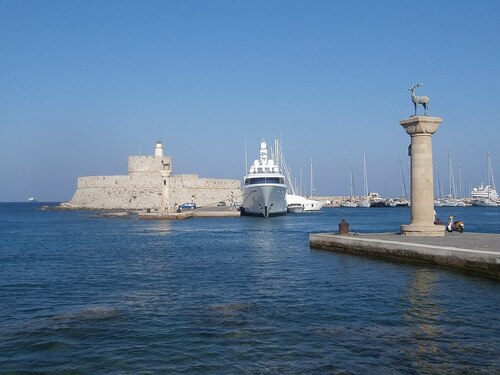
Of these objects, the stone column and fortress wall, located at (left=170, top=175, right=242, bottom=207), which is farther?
fortress wall, located at (left=170, top=175, right=242, bottom=207)

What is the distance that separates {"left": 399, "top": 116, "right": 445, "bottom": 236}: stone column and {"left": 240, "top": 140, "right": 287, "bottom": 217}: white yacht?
115 ft

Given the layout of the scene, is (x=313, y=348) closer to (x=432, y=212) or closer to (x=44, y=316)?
(x=44, y=316)

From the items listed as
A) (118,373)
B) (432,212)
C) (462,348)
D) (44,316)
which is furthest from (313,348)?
(432,212)

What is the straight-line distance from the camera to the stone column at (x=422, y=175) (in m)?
19.2

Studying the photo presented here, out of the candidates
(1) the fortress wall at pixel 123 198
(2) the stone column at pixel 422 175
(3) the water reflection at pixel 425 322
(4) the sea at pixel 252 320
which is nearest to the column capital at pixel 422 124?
(2) the stone column at pixel 422 175

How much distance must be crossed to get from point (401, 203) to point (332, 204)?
78.4 ft

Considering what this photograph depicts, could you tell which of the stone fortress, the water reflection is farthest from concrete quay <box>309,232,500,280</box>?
the stone fortress

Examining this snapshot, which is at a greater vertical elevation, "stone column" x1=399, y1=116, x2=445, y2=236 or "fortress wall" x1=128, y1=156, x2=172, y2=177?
"fortress wall" x1=128, y1=156, x2=172, y2=177

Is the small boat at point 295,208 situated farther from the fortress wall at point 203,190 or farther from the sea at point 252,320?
the sea at point 252,320

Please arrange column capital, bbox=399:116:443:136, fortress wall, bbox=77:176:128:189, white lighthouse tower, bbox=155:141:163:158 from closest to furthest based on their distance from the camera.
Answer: column capital, bbox=399:116:443:136, white lighthouse tower, bbox=155:141:163:158, fortress wall, bbox=77:176:128:189

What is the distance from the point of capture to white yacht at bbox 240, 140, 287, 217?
55.3 metres

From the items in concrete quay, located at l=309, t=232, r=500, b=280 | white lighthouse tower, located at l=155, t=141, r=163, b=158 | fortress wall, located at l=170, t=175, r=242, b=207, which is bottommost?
concrete quay, located at l=309, t=232, r=500, b=280

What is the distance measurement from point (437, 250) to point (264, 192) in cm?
4080

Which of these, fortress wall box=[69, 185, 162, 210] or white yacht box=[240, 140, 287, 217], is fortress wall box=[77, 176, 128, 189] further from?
white yacht box=[240, 140, 287, 217]
